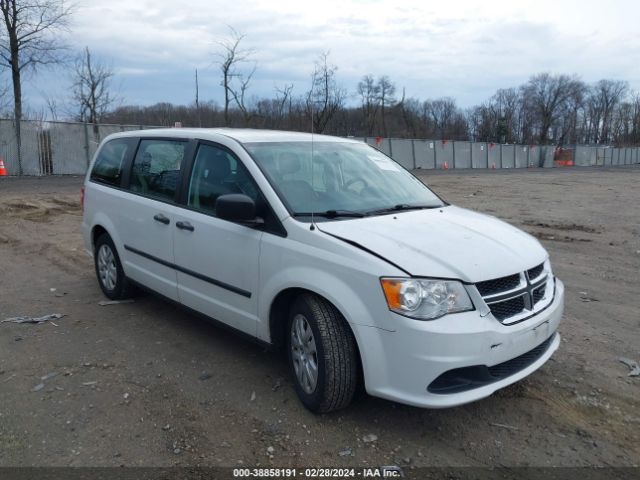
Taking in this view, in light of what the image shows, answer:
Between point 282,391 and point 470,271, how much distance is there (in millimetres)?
1574

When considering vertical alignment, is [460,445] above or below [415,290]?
below

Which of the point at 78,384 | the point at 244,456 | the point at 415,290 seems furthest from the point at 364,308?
the point at 78,384

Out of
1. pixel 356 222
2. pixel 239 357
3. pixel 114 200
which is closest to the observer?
→ pixel 356 222

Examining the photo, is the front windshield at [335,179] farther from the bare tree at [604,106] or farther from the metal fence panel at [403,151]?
the bare tree at [604,106]

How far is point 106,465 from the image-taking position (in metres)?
2.99

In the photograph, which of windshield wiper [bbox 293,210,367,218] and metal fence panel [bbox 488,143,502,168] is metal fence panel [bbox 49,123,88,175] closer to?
windshield wiper [bbox 293,210,367,218]

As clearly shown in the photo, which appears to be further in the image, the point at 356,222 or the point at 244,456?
the point at 356,222

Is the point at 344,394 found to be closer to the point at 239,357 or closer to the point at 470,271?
the point at 470,271

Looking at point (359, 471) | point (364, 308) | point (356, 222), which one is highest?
point (356, 222)

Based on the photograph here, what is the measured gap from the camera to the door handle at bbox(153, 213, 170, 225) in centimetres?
464

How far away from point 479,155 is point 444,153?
22.1 feet

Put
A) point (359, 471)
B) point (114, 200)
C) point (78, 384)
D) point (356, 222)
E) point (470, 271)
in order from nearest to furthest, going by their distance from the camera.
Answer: point (359, 471) < point (470, 271) < point (356, 222) < point (78, 384) < point (114, 200)

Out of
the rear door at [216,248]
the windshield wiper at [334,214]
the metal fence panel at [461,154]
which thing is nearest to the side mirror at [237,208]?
the rear door at [216,248]

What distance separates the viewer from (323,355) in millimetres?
3254
